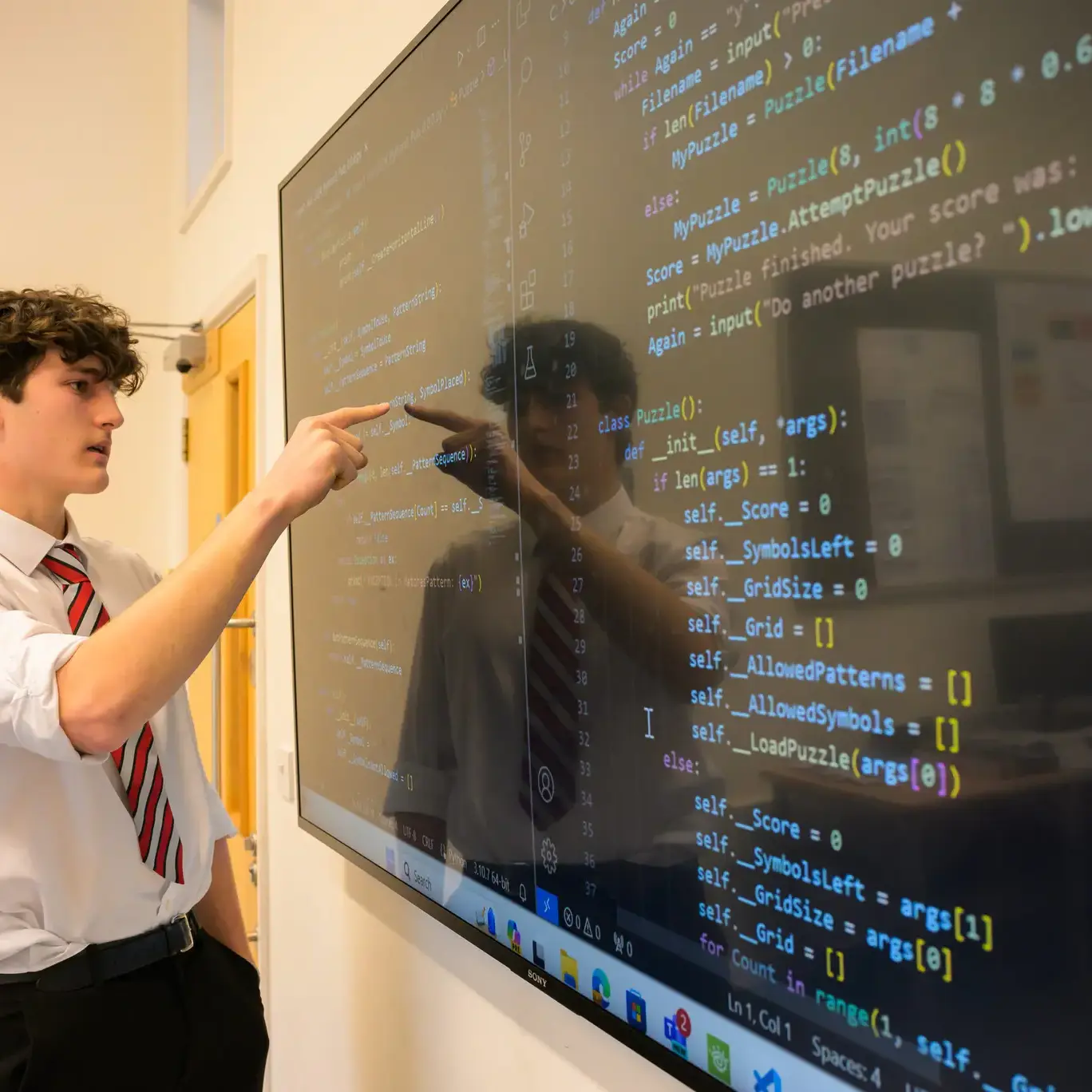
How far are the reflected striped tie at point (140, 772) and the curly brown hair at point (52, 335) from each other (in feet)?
0.90

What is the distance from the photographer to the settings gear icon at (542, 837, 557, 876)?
36.2 inches

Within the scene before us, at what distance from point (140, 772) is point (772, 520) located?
1.04 meters

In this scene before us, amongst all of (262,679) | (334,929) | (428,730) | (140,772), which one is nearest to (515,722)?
(428,730)

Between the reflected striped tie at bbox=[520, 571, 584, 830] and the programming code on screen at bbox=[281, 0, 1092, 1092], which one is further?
the reflected striped tie at bbox=[520, 571, 584, 830]

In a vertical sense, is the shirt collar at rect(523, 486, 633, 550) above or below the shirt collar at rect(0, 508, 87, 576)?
below

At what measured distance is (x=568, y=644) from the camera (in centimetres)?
89

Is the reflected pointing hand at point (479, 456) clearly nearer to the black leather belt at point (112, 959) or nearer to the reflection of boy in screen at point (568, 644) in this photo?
the reflection of boy in screen at point (568, 644)

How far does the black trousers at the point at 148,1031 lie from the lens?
1.12 m

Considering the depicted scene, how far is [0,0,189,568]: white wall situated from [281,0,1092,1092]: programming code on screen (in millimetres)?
2426

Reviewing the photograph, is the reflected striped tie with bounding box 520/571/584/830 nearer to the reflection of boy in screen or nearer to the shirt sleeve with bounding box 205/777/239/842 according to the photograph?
the reflection of boy in screen

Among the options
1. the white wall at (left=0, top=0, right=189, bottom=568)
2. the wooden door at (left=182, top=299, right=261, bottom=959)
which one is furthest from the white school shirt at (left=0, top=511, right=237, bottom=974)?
the white wall at (left=0, top=0, right=189, bottom=568)

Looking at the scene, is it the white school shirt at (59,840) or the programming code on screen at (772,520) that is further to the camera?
the white school shirt at (59,840)

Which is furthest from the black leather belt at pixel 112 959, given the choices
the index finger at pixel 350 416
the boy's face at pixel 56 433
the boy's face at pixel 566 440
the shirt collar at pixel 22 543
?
the boy's face at pixel 566 440

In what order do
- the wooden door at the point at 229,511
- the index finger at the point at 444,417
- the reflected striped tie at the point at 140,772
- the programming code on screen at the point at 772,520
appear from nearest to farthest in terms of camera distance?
the programming code on screen at the point at 772,520 → the index finger at the point at 444,417 → the reflected striped tie at the point at 140,772 → the wooden door at the point at 229,511
